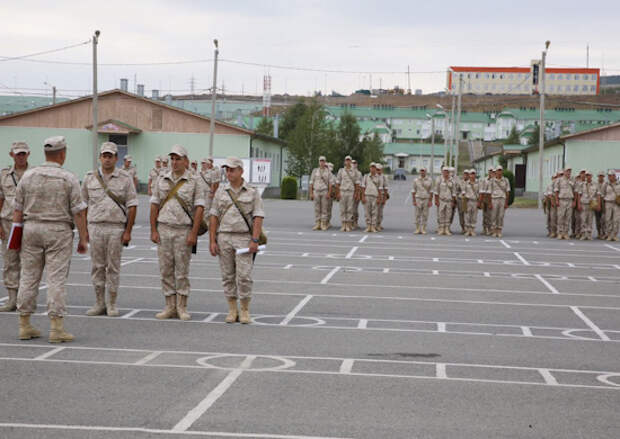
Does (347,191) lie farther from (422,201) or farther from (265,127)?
(265,127)

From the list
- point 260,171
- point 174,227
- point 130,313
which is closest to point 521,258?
point 130,313

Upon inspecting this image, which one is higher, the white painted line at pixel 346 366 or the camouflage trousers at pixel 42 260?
the camouflage trousers at pixel 42 260

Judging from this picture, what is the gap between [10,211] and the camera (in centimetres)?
1284

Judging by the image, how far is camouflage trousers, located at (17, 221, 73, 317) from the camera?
10.2 meters

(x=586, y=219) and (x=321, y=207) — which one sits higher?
(x=321, y=207)

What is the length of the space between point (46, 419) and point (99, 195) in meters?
5.64

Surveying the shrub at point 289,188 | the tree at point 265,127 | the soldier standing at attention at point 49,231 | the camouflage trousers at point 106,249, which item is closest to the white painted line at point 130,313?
the camouflage trousers at point 106,249

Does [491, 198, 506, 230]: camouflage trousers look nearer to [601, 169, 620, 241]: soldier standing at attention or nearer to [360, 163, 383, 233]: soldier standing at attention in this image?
[601, 169, 620, 241]: soldier standing at attention

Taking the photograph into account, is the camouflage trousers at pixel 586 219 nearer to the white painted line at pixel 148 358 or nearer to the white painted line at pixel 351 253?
the white painted line at pixel 351 253

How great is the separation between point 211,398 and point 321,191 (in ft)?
76.8

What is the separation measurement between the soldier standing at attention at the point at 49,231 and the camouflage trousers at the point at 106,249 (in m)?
1.61

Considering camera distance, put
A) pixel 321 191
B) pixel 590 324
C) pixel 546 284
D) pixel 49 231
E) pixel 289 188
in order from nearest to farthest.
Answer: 1. pixel 49 231
2. pixel 590 324
3. pixel 546 284
4. pixel 321 191
5. pixel 289 188

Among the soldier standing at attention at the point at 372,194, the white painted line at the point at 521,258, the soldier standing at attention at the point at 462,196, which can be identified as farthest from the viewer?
the soldier standing at attention at the point at 462,196

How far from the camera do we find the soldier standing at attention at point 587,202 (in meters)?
30.3
